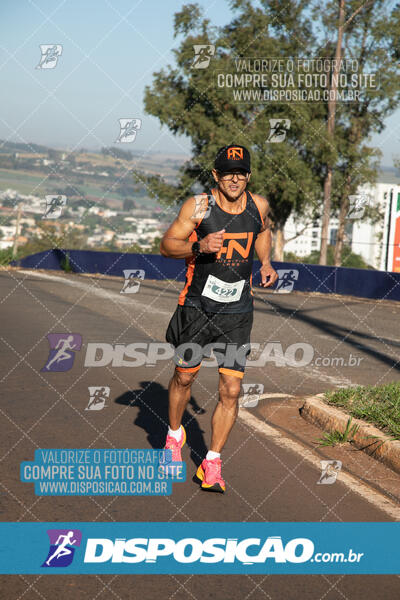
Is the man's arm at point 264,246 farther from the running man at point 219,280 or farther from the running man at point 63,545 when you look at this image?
the running man at point 63,545

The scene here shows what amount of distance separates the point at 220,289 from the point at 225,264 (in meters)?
0.17

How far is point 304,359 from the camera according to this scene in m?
9.88

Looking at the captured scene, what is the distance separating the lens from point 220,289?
460 cm

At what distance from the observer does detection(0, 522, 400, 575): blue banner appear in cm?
348

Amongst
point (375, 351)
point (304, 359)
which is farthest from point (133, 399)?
point (375, 351)

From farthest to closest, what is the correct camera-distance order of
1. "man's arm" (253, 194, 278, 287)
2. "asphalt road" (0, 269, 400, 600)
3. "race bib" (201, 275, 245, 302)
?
"man's arm" (253, 194, 278, 287) < "race bib" (201, 275, 245, 302) < "asphalt road" (0, 269, 400, 600)

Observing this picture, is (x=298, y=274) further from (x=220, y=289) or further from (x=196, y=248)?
(x=196, y=248)

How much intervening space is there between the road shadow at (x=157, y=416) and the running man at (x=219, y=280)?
21.7 inches

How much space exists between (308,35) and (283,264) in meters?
23.1

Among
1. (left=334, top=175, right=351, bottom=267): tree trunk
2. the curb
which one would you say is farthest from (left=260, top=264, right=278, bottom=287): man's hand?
(left=334, top=175, right=351, bottom=267): tree trunk

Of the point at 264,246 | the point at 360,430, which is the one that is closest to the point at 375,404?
the point at 360,430

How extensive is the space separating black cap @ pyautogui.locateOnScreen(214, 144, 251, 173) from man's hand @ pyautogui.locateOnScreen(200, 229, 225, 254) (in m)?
0.48

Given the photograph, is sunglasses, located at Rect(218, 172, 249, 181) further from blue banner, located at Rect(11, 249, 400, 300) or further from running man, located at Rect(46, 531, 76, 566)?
blue banner, located at Rect(11, 249, 400, 300)
